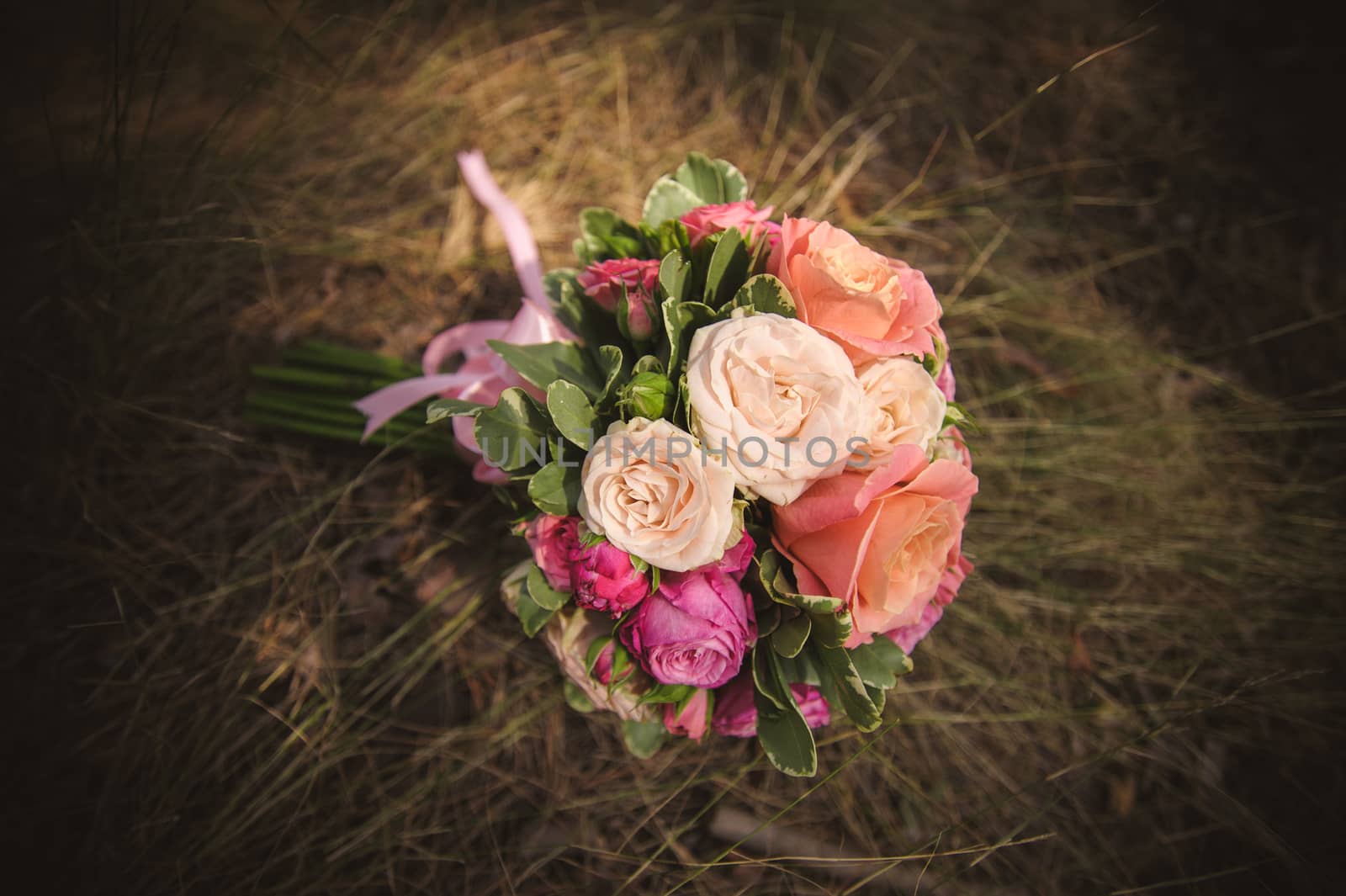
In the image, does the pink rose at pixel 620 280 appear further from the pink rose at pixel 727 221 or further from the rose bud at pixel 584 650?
the rose bud at pixel 584 650

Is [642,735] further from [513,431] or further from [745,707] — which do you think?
[513,431]

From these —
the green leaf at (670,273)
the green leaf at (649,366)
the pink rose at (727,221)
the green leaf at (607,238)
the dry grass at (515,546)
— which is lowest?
the dry grass at (515,546)

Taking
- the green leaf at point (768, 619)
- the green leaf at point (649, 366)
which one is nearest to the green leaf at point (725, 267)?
the green leaf at point (649, 366)

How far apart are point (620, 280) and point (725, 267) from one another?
13 cm

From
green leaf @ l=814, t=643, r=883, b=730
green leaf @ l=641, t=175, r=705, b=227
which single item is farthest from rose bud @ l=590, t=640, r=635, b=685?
green leaf @ l=641, t=175, r=705, b=227

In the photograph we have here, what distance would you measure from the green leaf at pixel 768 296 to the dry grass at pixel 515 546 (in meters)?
0.64

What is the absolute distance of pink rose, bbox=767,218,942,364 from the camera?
0.76m

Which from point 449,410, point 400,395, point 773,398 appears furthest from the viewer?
point 400,395

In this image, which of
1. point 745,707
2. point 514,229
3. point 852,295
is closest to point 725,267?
point 852,295

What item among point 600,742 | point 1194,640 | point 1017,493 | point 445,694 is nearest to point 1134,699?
point 1194,640

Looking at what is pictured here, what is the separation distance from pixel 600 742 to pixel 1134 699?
1107 millimetres

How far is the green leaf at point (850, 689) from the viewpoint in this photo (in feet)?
2.59

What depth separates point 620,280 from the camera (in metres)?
0.86

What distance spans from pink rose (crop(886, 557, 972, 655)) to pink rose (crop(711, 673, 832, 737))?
124mm
